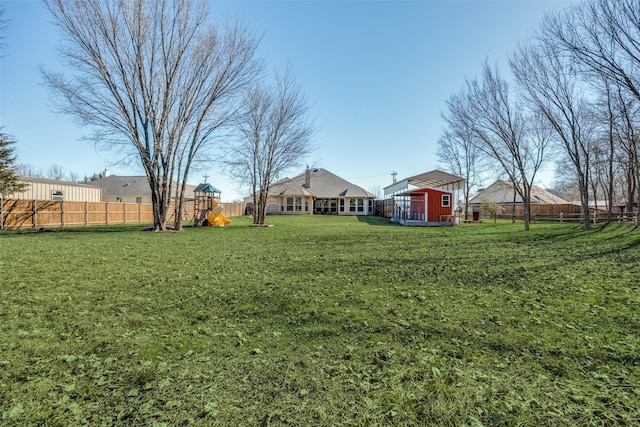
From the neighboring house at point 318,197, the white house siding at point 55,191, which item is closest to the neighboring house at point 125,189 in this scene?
the white house siding at point 55,191

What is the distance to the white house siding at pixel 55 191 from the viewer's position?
22.4 metres

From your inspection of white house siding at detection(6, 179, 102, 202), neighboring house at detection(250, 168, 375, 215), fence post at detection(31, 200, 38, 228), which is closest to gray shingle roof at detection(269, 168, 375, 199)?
neighboring house at detection(250, 168, 375, 215)

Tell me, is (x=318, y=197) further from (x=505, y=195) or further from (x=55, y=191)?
(x=505, y=195)

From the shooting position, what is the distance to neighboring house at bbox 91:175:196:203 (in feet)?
119

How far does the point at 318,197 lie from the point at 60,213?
82.6 ft

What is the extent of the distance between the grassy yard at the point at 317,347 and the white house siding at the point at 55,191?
861 inches

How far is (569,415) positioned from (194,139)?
682 inches

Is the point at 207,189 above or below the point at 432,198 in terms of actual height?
above

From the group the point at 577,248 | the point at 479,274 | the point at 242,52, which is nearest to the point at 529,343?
the point at 479,274

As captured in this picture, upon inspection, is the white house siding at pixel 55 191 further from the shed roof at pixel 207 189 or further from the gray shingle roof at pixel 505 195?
the gray shingle roof at pixel 505 195

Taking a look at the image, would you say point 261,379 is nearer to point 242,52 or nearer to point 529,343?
point 529,343

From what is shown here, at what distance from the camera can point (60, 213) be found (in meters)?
17.5

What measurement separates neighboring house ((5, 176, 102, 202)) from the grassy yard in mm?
21831

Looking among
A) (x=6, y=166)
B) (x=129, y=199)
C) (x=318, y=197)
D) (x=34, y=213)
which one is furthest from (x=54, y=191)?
(x=318, y=197)
